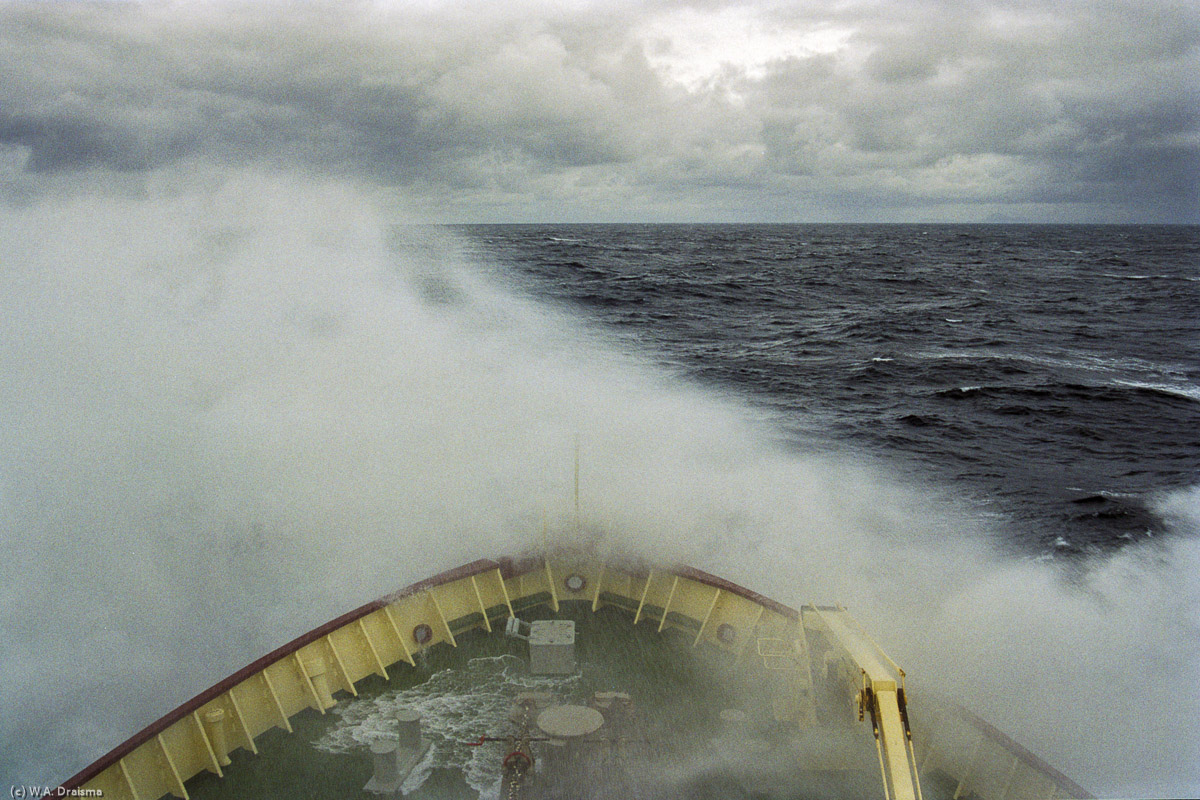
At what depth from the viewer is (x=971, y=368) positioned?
38562 millimetres

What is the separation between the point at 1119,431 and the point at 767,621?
81.3 ft

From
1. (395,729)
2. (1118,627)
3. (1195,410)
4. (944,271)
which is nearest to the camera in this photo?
(395,729)

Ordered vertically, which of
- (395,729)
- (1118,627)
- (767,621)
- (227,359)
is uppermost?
(227,359)

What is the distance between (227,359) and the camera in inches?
1038

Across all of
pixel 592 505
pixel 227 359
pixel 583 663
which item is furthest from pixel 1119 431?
pixel 227 359

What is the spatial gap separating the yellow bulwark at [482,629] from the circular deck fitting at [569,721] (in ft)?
8.99

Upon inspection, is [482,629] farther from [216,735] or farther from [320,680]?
[216,735]

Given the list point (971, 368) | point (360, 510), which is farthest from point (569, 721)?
point (971, 368)

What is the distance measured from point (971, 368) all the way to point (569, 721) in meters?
35.9

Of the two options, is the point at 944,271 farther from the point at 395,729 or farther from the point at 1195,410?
the point at 395,729

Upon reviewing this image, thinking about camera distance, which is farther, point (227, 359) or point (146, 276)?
point (146, 276)

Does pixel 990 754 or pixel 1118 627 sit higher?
pixel 990 754

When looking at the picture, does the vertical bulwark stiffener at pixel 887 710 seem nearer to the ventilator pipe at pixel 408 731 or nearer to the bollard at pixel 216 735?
the ventilator pipe at pixel 408 731

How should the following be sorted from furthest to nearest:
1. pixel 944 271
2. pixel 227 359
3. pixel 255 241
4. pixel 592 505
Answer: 1. pixel 944 271
2. pixel 255 241
3. pixel 227 359
4. pixel 592 505
